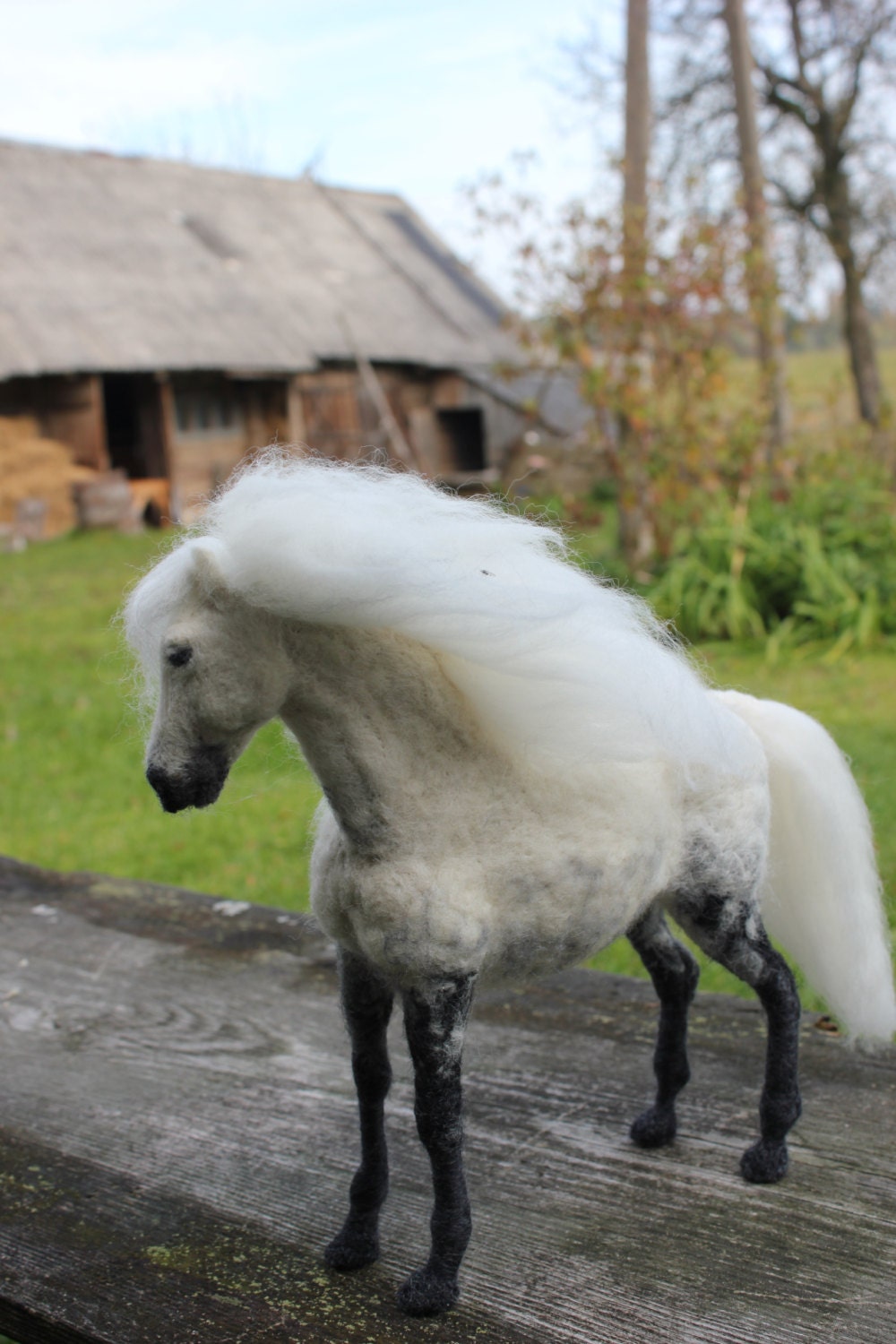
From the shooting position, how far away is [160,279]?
601 inches

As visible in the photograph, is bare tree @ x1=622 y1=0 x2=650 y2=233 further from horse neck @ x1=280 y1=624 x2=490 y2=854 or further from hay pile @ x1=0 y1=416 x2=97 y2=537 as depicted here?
hay pile @ x1=0 y1=416 x2=97 y2=537

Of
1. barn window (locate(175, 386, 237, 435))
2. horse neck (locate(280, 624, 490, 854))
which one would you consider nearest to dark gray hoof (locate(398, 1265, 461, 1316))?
horse neck (locate(280, 624, 490, 854))

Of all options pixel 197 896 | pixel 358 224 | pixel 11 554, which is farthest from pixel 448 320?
pixel 197 896

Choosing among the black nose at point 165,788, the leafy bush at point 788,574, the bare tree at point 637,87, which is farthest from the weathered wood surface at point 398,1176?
the bare tree at point 637,87

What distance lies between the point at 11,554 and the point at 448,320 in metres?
8.56

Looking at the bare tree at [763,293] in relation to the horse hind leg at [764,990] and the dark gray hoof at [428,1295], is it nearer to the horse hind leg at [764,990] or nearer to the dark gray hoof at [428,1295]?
the horse hind leg at [764,990]

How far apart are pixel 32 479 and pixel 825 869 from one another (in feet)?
43.5

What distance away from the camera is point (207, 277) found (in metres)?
15.8

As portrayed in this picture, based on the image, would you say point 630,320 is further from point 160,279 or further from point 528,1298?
point 160,279

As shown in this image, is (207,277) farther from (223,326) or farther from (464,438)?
(464,438)

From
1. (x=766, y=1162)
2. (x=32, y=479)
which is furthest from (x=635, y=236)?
(x=32, y=479)

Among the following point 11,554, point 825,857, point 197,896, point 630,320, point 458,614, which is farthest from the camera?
point 11,554

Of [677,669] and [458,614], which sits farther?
[677,669]

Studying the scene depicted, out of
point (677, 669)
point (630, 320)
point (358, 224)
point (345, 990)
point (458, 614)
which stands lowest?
point (345, 990)
